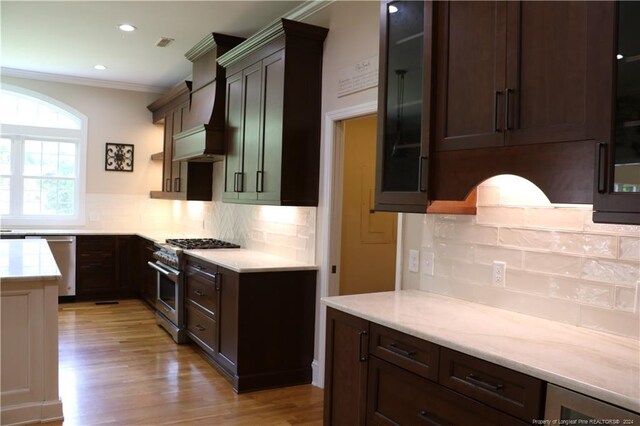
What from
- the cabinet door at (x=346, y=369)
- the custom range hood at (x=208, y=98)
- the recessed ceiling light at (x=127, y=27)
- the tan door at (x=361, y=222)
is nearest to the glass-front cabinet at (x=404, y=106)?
the cabinet door at (x=346, y=369)

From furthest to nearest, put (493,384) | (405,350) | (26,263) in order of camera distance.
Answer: (26,263), (405,350), (493,384)

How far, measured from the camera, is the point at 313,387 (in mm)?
3754

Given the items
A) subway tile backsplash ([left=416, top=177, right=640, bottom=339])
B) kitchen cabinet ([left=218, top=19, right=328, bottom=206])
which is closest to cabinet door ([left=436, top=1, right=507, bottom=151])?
subway tile backsplash ([left=416, top=177, right=640, bottom=339])

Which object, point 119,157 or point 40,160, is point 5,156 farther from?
point 119,157

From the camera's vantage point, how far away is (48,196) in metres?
6.82

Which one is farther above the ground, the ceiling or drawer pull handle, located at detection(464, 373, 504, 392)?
the ceiling

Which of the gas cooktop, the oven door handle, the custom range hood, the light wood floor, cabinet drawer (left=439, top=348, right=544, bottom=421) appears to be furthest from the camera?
the gas cooktop

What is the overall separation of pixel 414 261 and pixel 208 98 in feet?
9.63

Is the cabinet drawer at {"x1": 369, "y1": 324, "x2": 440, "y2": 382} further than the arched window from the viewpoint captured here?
No

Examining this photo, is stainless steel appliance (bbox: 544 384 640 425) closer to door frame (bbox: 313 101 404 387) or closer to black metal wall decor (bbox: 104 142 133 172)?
door frame (bbox: 313 101 404 387)

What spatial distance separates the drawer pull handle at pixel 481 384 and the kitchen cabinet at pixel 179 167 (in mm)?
4620

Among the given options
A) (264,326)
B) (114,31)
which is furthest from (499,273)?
(114,31)

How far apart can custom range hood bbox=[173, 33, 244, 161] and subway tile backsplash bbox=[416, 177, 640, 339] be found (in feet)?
8.48

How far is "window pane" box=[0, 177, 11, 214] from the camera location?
257 inches
